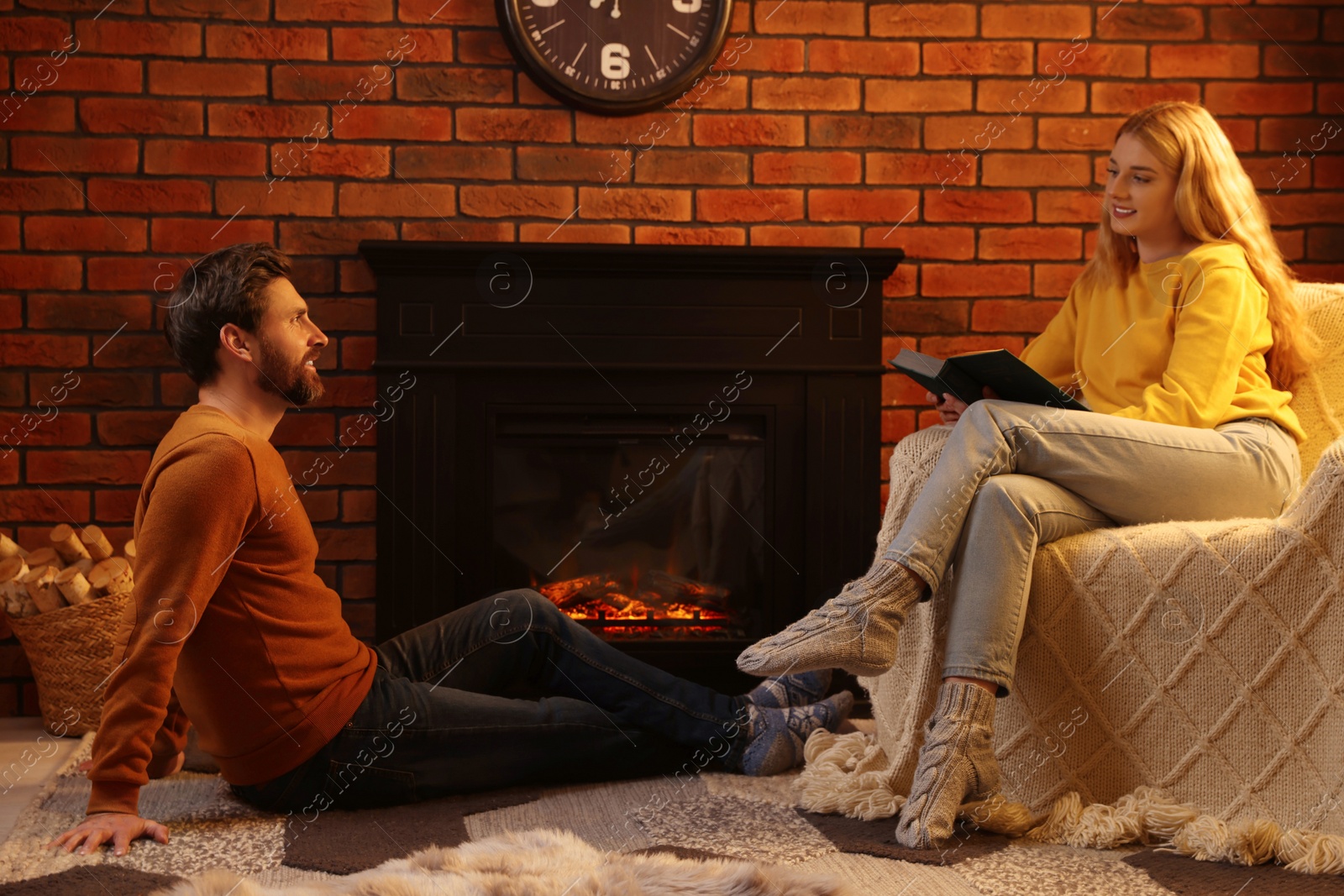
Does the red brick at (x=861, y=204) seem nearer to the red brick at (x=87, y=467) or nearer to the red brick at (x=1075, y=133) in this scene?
the red brick at (x=1075, y=133)

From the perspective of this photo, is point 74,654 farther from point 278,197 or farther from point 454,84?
point 454,84

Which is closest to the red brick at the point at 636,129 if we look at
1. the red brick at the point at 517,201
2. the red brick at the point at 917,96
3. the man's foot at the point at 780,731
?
the red brick at the point at 517,201

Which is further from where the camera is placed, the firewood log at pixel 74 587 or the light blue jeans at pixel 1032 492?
the firewood log at pixel 74 587

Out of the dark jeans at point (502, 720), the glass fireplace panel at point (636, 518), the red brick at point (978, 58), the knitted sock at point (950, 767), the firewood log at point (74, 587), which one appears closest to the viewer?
the knitted sock at point (950, 767)

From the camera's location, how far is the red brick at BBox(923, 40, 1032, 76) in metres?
2.57

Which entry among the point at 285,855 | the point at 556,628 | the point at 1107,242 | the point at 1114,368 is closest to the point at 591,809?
the point at 556,628

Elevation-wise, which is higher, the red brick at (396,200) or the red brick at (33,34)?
the red brick at (33,34)

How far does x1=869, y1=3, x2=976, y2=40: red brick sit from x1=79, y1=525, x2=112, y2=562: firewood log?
207 centimetres

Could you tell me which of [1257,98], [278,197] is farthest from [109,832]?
[1257,98]

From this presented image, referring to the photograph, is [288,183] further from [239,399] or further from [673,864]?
[673,864]

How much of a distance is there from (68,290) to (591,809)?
68.1 inches

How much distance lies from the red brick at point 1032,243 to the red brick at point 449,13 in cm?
129

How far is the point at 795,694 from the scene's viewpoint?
1.93 meters

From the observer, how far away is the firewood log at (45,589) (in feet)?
6.90
